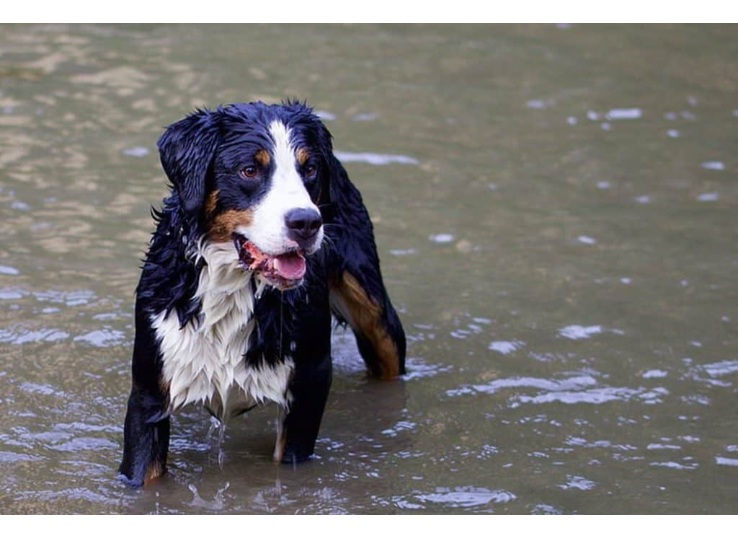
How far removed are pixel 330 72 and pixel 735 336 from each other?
544 cm

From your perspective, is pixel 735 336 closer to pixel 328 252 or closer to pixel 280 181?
pixel 328 252

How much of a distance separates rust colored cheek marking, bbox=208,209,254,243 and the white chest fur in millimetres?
165

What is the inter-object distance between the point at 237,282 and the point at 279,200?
558 millimetres

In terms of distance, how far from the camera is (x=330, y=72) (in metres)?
11.6

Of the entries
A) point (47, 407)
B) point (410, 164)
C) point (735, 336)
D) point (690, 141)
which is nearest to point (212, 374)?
point (47, 407)

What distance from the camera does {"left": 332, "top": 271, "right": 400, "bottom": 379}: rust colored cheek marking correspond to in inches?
251

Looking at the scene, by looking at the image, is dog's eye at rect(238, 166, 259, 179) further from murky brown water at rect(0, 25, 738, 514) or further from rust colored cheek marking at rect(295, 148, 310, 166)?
murky brown water at rect(0, 25, 738, 514)

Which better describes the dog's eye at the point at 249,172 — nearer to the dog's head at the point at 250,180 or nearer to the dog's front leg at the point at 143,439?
the dog's head at the point at 250,180

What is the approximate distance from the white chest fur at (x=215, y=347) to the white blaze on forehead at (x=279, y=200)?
1.20 ft

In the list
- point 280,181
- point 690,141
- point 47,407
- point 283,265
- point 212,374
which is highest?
point 690,141

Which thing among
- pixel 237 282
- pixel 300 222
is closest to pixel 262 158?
pixel 300 222

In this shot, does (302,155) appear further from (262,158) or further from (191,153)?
(191,153)

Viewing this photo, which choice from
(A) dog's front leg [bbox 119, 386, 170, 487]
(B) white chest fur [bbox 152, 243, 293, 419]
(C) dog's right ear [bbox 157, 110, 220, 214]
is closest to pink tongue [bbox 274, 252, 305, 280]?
(B) white chest fur [bbox 152, 243, 293, 419]

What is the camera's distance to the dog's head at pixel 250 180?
4.91 metres
